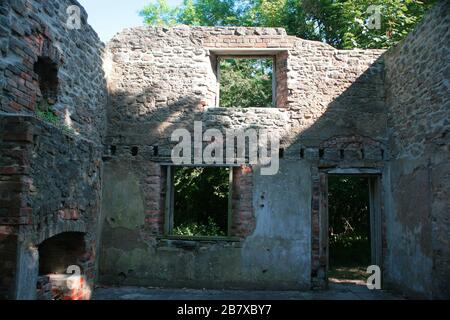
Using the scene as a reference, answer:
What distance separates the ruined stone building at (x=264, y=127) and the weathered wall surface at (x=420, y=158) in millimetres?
26

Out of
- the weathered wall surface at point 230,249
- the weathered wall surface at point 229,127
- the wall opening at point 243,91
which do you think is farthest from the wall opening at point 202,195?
the weathered wall surface at point 230,249

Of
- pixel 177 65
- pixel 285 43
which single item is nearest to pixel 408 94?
pixel 285 43

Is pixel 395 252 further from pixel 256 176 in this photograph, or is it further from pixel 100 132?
pixel 100 132

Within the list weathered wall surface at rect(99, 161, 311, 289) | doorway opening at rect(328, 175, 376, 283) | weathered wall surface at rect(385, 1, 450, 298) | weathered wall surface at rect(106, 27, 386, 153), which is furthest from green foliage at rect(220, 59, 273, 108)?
weathered wall surface at rect(99, 161, 311, 289)

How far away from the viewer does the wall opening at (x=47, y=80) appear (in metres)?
5.16

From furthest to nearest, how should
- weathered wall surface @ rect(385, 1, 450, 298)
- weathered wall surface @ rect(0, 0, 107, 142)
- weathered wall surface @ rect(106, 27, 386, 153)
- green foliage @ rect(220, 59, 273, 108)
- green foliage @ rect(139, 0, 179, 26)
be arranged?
green foliage @ rect(139, 0, 179, 26) < green foliage @ rect(220, 59, 273, 108) < weathered wall surface @ rect(106, 27, 386, 153) < weathered wall surface @ rect(385, 1, 450, 298) < weathered wall surface @ rect(0, 0, 107, 142)

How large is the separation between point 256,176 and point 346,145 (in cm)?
173

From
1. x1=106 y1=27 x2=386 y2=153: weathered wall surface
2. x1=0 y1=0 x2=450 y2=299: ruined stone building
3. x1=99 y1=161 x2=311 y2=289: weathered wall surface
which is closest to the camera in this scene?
x1=0 y1=0 x2=450 y2=299: ruined stone building

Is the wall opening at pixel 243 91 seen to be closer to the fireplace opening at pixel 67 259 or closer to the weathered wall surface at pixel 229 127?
the weathered wall surface at pixel 229 127

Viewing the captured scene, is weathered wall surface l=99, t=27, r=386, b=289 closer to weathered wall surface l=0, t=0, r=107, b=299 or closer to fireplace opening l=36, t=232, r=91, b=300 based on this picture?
weathered wall surface l=0, t=0, r=107, b=299

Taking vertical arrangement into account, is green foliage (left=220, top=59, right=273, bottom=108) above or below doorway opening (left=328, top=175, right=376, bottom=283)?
above

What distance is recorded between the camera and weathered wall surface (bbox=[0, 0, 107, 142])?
4.10m

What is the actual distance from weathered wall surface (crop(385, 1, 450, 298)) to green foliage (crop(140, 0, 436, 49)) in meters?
3.40

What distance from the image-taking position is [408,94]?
20.3ft
